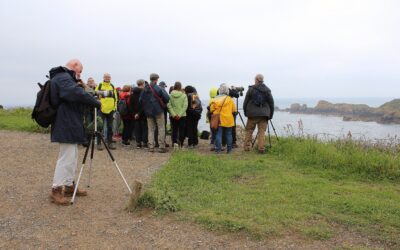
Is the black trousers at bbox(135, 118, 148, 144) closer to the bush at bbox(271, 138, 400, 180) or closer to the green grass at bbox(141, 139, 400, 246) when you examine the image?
the green grass at bbox(141, 139, 400, 246)

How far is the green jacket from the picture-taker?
10648 millimetres

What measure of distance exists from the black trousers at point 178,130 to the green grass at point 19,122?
5577 mm

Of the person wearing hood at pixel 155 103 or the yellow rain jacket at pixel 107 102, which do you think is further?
the person wearing hood at pixel 155 103

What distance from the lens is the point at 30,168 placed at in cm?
859

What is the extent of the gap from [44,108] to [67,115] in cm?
33

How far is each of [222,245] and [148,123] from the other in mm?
6483

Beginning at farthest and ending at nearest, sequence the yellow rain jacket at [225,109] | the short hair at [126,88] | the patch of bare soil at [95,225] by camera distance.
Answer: the short hair at [126,88]
the yellow rain jacket at [225,109]
the patch of bare soil at [95,225]

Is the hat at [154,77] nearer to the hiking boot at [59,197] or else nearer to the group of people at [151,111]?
the group of people at [151,111]

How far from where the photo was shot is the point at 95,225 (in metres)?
5.29

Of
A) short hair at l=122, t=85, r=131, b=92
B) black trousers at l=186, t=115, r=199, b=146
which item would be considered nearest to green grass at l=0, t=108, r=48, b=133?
short hair at l=122, t=85, r=131, b=92

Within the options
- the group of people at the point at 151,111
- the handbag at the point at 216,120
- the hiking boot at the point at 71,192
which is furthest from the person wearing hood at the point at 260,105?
the hiking boot at the point at 71,192

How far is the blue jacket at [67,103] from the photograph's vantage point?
5.65 meters

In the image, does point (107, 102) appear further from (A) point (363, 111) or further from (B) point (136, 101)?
(A) point (363, 111)

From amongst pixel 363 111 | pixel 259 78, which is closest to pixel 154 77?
pixel 259 78
